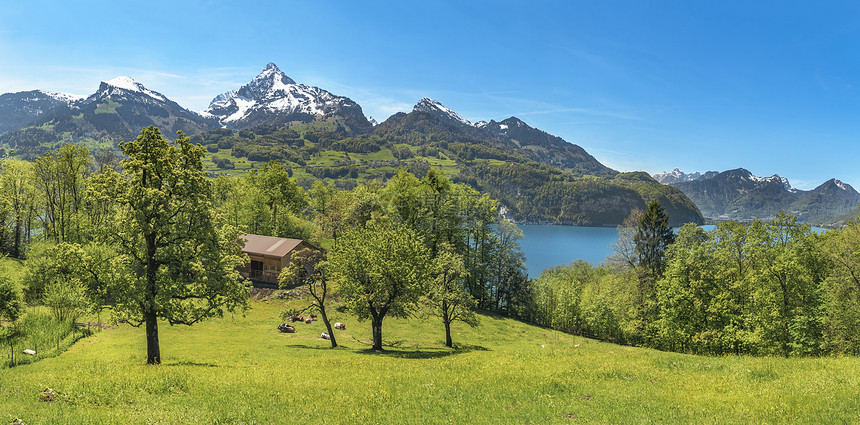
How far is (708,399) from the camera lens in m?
14.8

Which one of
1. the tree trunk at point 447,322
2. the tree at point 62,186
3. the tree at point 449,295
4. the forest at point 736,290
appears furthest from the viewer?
the tree at point 62,186

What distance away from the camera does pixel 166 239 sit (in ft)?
77.4

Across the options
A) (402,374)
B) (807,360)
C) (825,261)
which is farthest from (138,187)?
(825,261)

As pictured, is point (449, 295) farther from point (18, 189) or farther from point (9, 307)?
point (18, 189)

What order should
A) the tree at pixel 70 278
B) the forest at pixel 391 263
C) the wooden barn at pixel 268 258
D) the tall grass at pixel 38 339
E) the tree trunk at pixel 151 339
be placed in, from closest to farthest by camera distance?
1. the tree at pixel 70 278
2. the forest at pixel 391 263
3. the tree trunk at pixel 151 339
4. the tall grass at pixel 38 339
5. the wooden barn at pixel 268 258

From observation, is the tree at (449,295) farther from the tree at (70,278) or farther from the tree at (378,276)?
the tree at (70,278)

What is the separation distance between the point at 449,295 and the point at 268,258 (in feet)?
114

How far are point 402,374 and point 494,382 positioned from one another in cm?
461

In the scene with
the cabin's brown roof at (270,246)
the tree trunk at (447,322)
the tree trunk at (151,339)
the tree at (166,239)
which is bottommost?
the tree trunk at (447,322)

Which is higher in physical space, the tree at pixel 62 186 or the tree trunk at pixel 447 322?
the tree at pixel 62 186

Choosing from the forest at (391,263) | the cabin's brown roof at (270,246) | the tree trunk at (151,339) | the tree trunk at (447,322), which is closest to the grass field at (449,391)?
the tree trunk at (151,339)

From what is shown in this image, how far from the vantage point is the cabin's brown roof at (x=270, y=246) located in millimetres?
59719

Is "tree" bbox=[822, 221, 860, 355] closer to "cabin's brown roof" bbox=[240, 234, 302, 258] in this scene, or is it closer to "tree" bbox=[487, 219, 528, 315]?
"tree" bbox=[487, 219, 528, 315]

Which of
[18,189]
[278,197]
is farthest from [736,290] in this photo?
[18,189]
